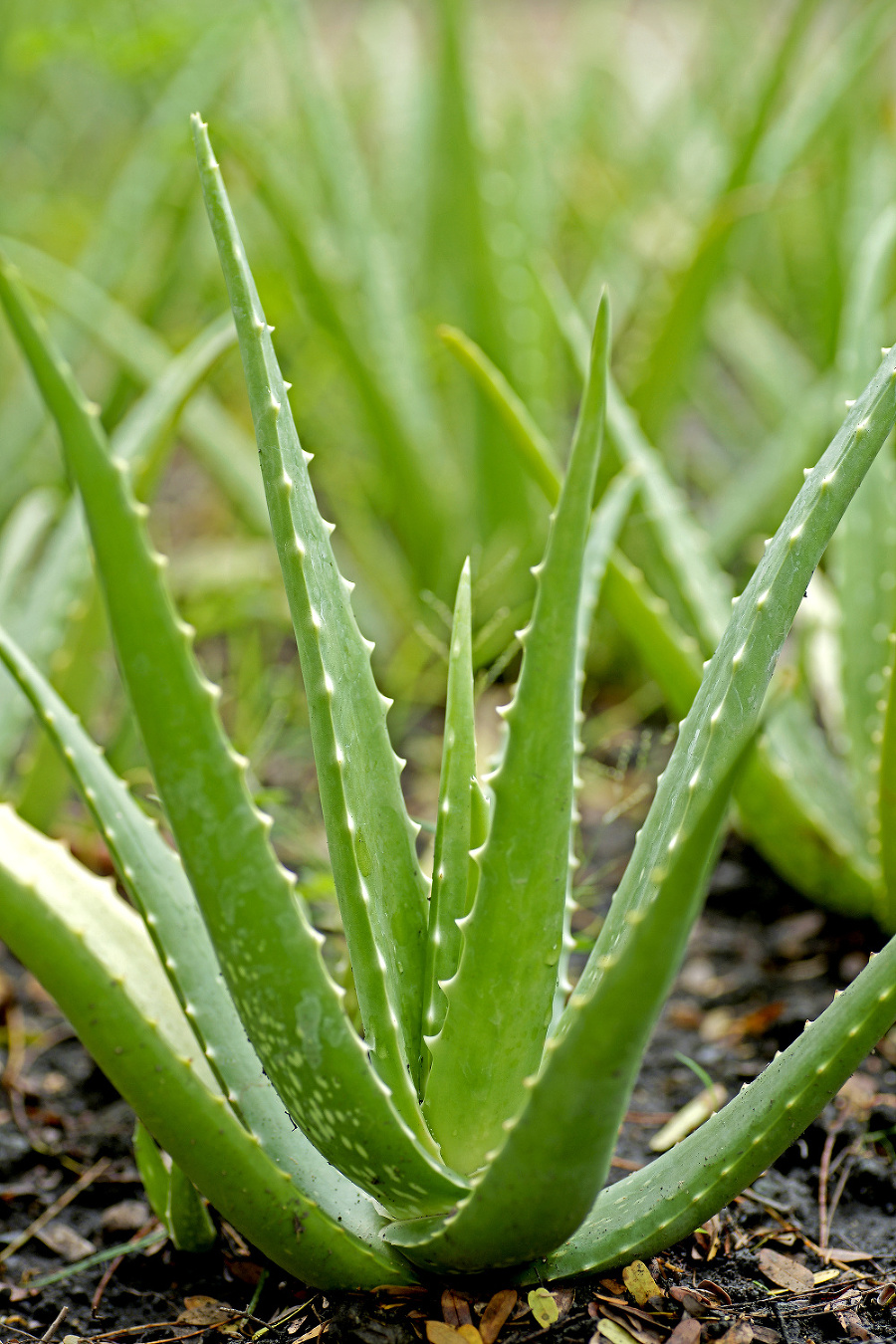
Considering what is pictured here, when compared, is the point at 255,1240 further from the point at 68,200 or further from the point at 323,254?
the point at 68,200

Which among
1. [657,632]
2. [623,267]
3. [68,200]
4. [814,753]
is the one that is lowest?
[814,753]

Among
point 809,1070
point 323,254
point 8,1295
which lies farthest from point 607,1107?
point 323,254

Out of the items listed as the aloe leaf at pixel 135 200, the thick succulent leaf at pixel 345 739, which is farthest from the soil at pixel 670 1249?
the aloe leaf at pixel 135 200

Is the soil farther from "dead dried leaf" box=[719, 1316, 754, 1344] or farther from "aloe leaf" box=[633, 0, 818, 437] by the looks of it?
"aloe leaf" box=[633, 0, 818, 437]

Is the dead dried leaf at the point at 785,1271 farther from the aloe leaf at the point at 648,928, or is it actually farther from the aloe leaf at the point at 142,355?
the aloe leaf at the point at 142,355

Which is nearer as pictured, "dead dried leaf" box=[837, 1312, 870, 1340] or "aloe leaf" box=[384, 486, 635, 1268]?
"aloe leaf" box=[384, 486, 635, 1268]

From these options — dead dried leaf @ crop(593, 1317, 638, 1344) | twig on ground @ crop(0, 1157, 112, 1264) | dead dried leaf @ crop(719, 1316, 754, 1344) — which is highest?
dead dried leaf @ crop(593, 1317, 638, 1344)

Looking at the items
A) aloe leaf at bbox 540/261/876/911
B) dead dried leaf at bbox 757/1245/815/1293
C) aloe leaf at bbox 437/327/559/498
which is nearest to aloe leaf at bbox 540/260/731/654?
aloe leaf at bbox 540/261/876/911
